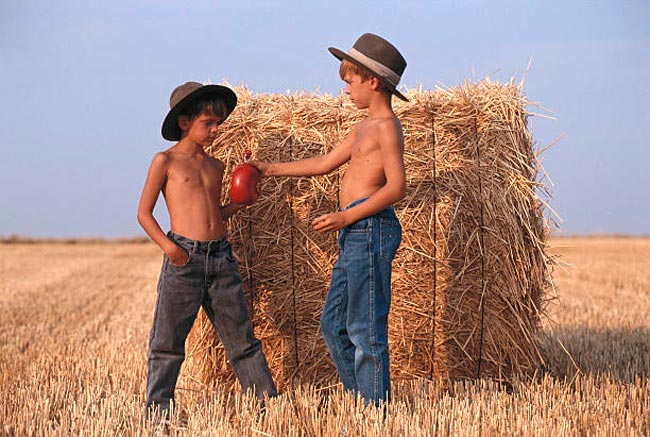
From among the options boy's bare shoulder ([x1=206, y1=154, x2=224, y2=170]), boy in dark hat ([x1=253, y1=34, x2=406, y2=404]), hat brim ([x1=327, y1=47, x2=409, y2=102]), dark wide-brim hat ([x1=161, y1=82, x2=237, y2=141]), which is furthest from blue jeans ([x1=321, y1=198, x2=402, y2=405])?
dark wide-brim hat ([x1=161, y1=82, x2=237, y2=141])

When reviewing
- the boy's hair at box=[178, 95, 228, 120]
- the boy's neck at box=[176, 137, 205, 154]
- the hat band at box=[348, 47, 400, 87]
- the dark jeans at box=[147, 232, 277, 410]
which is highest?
the hat band at box=[348, 47, 400, 87]

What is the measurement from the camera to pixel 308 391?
438 cm

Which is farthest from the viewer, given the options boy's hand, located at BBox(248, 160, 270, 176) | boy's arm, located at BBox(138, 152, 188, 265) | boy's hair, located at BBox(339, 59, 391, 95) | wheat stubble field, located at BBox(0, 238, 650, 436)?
boy's hand, located at BBox(248, 160, 270, 176)

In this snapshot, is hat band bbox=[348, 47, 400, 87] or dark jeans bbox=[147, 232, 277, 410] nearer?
hat band bbox=[348, 47, 400, 87]

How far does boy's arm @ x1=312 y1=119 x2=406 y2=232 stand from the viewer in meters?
3.48

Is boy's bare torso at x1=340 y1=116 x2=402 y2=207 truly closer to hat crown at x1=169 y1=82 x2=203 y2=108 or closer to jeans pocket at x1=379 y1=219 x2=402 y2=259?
jeans pocket at x1=379 y1=219 x2=402 y2=259

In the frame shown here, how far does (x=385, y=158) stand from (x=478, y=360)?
5.68 feet

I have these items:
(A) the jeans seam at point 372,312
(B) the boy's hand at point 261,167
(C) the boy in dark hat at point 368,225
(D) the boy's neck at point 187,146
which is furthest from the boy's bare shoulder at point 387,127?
(D) the boy's neck at point 187,146

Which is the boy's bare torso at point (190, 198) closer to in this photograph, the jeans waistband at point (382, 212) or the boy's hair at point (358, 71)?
the jeans waistband at point (382, 212)

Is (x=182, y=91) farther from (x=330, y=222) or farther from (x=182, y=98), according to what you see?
(x=330, y=222)

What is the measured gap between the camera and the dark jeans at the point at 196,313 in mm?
3855

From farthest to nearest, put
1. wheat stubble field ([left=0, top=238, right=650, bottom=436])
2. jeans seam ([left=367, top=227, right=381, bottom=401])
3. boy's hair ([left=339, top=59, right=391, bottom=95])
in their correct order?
boy's hair ([left=339, top=59, right=391, bottom=95]) < jeans seam ([left=367, top=227, right=381, bottom=401]) < wheat stubble field ([left=0, top=238, right=650, bottom=436])

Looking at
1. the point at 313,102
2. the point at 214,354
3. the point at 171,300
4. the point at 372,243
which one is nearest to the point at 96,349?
the point at 214,354

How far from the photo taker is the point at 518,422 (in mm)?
3365
